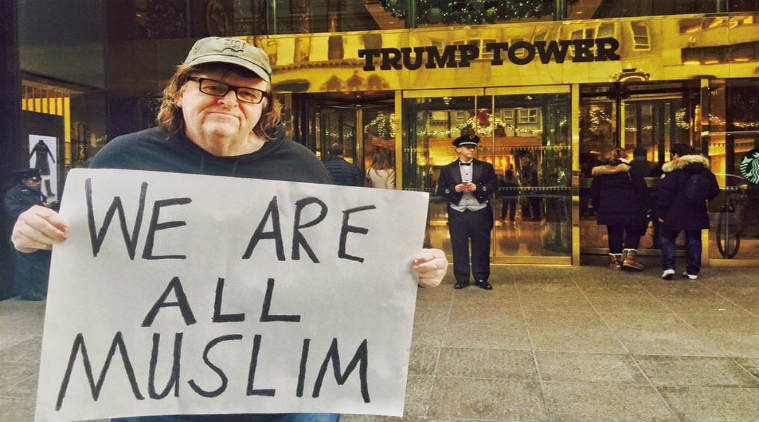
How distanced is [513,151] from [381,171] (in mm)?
2197

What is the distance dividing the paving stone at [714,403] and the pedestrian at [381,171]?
7.02m

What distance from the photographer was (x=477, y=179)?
27.8 ft

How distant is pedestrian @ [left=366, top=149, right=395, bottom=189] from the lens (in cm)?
1113

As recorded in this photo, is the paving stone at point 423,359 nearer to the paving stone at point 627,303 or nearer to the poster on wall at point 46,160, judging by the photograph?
the paving stone at point 627,303

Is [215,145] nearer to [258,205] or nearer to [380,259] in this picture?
[258,205]

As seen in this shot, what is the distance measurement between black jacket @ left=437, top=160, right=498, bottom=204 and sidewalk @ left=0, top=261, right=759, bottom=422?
1.23 m

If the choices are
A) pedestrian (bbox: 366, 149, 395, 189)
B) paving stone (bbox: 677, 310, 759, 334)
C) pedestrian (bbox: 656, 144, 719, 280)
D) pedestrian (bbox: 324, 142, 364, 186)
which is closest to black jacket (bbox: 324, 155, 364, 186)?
pedestrian (bbox: 324, 142, 364, 186)

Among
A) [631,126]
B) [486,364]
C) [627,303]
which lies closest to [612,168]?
[631,126]

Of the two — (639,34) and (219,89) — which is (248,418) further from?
(639,34)

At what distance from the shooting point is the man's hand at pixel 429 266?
78.0 inches

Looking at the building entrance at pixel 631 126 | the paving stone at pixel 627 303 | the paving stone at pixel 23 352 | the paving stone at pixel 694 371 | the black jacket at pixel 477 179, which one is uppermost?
the building entrance at pixel 631 126

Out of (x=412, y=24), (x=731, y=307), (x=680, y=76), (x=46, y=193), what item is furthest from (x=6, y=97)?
(x=680, y=76)

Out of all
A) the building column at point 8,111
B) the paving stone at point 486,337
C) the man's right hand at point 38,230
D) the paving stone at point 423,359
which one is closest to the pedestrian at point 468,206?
the paving stone at point 486,337

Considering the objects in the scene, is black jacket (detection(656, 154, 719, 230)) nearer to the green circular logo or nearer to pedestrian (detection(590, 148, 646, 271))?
pedestrian (detection(590, 148, 646, 271))
